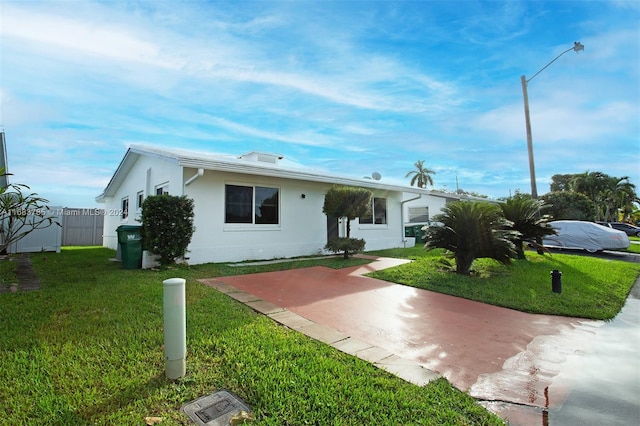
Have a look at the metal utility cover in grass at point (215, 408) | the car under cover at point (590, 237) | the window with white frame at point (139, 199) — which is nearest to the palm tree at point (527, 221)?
the car under cover at point (590, 237)

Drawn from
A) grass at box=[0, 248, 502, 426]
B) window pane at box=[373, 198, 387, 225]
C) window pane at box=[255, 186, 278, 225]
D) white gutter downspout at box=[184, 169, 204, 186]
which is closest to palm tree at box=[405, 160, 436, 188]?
window pane at box=[373, 198, 387, 225]

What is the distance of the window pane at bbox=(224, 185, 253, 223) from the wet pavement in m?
3.46

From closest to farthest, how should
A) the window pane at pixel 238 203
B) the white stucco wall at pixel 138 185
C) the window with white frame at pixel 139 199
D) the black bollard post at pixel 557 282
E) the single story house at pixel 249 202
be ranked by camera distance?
the black bollard post at pixel 557 282, the single story house at pixel 249 202, the white stucco wall at pixel 138 185, the window pane at pixel 238 203, the window with white frame at pixel 139 199

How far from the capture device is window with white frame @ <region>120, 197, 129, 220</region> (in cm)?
1445

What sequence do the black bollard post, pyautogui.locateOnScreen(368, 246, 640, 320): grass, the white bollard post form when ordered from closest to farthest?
the white bollard post
pyautogui.locateOnScreen(368, 246, 640, 320): grass
the black bollard post

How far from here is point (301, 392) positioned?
93.1 inches

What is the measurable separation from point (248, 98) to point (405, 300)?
26.9ft

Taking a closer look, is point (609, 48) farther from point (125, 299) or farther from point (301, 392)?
point (125, 299)

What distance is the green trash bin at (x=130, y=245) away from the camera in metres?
7.89

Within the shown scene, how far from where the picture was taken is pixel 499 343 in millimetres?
3783

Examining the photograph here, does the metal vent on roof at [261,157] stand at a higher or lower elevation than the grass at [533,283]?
higher

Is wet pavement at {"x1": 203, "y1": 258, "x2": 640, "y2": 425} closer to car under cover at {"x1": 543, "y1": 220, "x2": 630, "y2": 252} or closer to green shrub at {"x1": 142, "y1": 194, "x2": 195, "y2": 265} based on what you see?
green shrub at {"x1": 142, "y1": 194, "x2": 195, "y2": 265}

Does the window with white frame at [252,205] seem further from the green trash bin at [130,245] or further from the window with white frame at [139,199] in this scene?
the window with white frame at [139,199]

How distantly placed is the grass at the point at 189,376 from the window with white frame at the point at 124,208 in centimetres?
1153
